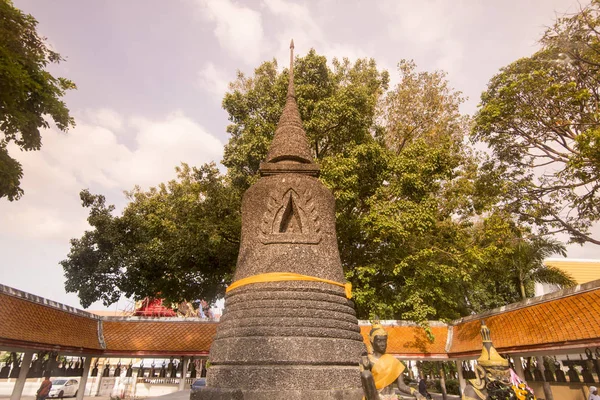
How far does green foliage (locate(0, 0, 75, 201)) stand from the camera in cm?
888

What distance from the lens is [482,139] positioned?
42.5 feet

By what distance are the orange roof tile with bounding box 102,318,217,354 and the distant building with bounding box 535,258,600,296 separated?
75.8ft

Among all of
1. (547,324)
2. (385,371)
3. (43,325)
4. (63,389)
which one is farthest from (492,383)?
(63,389)

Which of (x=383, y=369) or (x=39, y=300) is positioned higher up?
(x=39, y=300)

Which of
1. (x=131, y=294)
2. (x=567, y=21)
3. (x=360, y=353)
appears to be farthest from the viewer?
(x=131, y=294)

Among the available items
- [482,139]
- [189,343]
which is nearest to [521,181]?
[482,139]

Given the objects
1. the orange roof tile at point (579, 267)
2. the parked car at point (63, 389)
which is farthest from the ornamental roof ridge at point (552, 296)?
the parked car at point (63, 389)

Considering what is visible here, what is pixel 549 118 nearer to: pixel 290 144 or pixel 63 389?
pixel 290 144

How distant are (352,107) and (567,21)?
6700 millimetres

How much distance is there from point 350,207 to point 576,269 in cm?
2216

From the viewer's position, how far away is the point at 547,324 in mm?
10500

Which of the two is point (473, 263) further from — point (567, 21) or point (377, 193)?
point (567, 21)

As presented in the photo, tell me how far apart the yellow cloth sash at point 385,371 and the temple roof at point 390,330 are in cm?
672

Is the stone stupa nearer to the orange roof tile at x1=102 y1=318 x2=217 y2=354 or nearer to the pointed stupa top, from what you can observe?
the pointed stupa top
